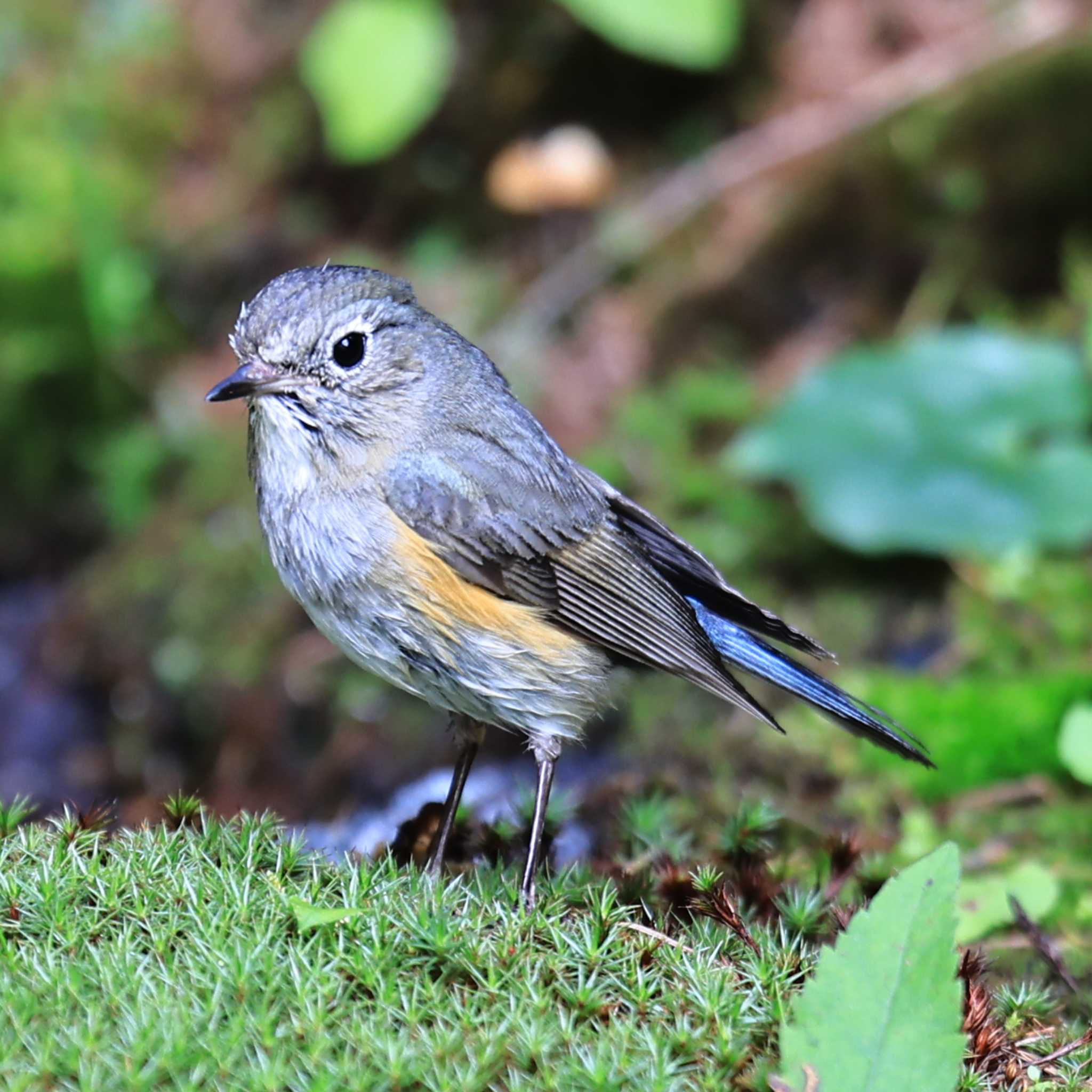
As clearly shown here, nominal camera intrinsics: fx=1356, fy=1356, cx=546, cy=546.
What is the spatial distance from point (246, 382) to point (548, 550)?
95 centimetres

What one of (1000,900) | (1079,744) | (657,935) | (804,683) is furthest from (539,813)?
(1079,744)

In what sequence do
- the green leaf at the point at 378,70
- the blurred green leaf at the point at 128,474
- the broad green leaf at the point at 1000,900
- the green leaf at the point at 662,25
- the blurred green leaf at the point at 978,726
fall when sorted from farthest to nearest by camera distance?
the green leaf at the point at 378,70 < the green leaf at the point at 662,25 < the blurred green leaf at the point at 128,474 < the blurred green leaf at the point at 978,726 < the broad green leaf at the point at 1000,900

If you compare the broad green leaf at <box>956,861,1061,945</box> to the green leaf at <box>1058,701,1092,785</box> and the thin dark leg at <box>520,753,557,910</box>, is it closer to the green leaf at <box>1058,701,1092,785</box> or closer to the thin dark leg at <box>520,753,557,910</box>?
the green leaf at <box>1058,701,1092,785</box>

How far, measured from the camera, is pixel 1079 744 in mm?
3785

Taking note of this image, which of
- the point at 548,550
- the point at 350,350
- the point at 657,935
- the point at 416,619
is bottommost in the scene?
the point at 657,935

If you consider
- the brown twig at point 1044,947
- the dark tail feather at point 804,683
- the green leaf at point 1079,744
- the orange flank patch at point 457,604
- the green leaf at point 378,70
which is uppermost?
the green leaf at point 378,70

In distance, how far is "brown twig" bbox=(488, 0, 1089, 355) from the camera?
7.65 m

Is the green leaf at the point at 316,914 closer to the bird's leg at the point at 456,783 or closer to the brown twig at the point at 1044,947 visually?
the bird's leg at the point at 456,783

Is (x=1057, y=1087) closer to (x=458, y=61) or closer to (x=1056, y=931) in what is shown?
(x=1056, y=931)

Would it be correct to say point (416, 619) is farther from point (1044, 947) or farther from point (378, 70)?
point (378, 70)

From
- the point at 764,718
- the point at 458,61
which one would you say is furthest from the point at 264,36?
the point at 764,718

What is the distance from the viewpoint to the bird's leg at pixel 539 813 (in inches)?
130

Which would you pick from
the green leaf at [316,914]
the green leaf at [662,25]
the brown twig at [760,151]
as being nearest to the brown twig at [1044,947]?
the green leaf at [316,914]

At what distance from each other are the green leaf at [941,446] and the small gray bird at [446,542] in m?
1.98
